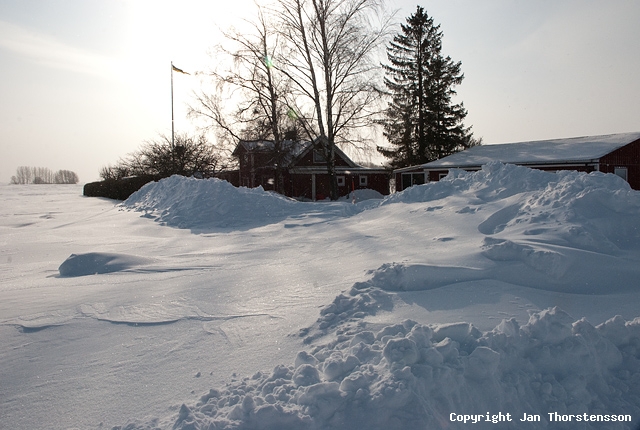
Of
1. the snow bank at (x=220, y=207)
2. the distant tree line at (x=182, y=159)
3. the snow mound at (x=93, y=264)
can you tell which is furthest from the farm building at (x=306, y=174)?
the snow mound at (x=93, y=264)

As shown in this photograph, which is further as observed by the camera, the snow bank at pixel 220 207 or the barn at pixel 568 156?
the barn at pixel 568 156

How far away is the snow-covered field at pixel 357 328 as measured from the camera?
8.44ft

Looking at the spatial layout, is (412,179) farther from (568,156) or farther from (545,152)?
(568,156)

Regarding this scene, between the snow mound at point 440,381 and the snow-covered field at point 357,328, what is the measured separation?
1cm

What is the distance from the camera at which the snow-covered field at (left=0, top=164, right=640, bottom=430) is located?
2572 millimetres

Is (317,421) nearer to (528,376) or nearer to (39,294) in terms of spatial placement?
(528,376)

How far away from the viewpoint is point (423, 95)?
113ft

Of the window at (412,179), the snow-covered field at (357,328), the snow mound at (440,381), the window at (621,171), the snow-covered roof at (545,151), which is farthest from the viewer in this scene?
the window at (412,179)

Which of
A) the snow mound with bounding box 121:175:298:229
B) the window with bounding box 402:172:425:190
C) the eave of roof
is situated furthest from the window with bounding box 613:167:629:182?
the snow mound with bounding box 121:175:298:229

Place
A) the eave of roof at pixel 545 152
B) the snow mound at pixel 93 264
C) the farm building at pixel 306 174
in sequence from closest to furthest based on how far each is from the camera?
the snow mound at pixel 93 264
the eave of roof at pixel 545 152
the farm building at pixel 306 174

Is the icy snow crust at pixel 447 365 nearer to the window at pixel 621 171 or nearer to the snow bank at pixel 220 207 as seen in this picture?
the snow bank at pixel 220 207

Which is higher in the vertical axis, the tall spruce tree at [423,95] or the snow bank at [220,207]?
the tall spruce tree at [423,95]

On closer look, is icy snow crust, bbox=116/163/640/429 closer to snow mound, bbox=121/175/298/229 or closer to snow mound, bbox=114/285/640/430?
snow mound, bbox=114/285/640/430

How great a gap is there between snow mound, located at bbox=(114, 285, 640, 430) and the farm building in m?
25.3
